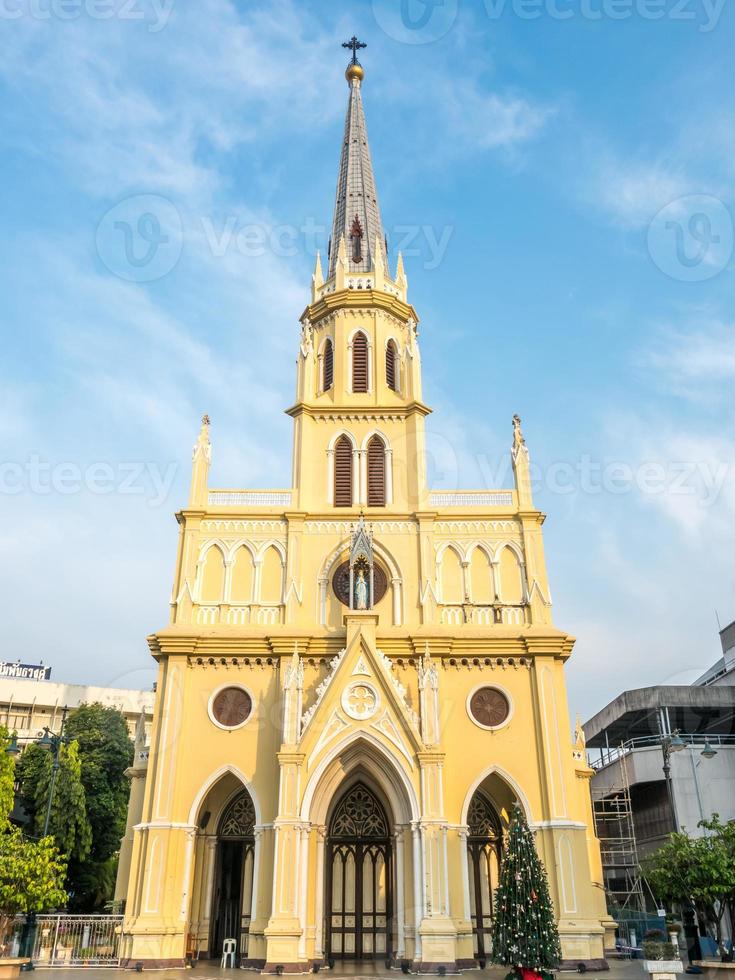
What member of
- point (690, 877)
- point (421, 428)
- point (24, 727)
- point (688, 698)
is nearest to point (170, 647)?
point (421, 428)

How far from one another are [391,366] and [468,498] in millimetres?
7330

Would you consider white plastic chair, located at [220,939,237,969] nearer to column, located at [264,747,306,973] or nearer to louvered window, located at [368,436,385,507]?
column, located at [264,747,306,973]

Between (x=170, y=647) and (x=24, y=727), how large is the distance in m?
47.7

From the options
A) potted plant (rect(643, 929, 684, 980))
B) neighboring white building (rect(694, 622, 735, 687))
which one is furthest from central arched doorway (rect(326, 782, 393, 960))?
neighboring white building (rect(694, 622, 735, 687))

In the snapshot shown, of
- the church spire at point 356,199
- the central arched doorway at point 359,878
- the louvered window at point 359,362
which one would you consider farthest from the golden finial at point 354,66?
the central arched doorway at point 359,878

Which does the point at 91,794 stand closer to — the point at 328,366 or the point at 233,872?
the point at 233,872

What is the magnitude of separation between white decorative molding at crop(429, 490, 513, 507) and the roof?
16.9 meters

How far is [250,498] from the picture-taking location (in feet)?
98.7

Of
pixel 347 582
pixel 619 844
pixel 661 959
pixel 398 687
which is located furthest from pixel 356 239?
pixel 619 844

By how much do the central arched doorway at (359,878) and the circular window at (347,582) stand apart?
246 inches

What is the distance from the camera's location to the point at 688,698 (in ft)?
132

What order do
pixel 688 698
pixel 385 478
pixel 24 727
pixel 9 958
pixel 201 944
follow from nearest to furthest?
pixel 9 958 < pixel 201 944 < pixel 385 478 < pixel 688 698 < pixel 24 727

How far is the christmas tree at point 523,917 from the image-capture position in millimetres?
17266

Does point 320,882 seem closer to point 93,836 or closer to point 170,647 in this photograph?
point 170,647
